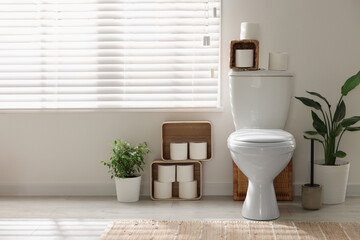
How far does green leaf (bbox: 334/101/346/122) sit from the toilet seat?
0.52 m

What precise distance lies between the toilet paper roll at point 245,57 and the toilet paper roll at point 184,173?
2.57ft

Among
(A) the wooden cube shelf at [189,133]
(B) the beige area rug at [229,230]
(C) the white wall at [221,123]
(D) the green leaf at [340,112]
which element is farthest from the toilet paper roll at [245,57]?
(B) the beige area rug at [229,230]

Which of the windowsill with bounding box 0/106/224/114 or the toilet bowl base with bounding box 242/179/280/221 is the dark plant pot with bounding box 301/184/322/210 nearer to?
the toilet bowl base with bounding box 242/179/280/221

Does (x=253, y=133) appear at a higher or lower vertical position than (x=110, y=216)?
higher

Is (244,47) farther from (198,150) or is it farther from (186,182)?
(186,182)

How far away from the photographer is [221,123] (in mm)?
3434

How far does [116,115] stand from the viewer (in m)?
3.45

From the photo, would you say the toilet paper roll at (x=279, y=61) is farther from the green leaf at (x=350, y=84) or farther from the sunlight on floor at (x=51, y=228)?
the sunlight on floor at (x=51, y=228)

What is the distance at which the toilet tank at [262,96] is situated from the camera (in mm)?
3139

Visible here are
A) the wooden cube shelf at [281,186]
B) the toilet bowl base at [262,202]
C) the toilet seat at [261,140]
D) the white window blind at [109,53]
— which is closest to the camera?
the toilet seat at [261,140]

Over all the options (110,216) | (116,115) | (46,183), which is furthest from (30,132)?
(110,216)

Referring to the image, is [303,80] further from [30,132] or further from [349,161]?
[30,132]

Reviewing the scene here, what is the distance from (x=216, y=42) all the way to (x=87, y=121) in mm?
1073

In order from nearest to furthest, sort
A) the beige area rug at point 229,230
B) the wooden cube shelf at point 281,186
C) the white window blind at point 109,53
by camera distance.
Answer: the beige area rug at point 229,230, the wooden cube shelf at point 281,186, the white window blind at point 109,53
